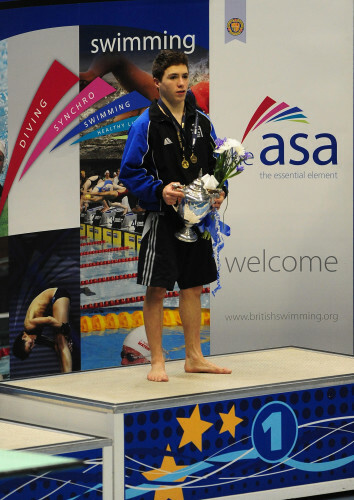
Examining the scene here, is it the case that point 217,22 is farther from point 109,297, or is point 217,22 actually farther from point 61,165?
point 109,297

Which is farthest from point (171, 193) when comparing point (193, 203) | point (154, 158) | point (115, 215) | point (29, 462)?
point (115, 215)

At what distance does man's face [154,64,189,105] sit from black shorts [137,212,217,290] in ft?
1.79

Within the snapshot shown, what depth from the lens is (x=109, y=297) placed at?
21.2 feet

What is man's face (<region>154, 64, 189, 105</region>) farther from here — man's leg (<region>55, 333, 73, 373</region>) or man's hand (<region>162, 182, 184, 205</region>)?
man's leg (<region>55, 333, 73, 373</region>)

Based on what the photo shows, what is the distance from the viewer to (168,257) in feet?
15.8

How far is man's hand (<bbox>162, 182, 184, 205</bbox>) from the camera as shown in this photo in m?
4.66

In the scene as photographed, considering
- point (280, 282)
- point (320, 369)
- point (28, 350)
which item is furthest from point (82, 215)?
point (320, 369)

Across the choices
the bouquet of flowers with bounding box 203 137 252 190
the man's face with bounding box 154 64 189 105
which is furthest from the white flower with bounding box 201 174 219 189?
the man's face with bounding box 154 64 189 105

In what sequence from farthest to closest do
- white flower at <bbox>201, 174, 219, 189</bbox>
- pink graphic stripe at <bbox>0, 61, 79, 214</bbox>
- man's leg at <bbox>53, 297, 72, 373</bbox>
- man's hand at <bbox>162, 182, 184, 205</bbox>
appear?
man's leg at <bbox>53, 297, 72, 373</bbox>, pink graphic stripe at <bbox>0, 61, 79, 214</bbox>, white flower at <bbox>201, 174, 219, 189</bbox>, man's hand at <bbox>162, 182, 184, 205</bbox>

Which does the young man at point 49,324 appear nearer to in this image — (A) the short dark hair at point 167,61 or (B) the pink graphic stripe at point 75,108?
(B) the pink graphic stripe at point 75,108

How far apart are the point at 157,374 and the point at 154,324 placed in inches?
9.1

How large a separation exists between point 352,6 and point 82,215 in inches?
81.4

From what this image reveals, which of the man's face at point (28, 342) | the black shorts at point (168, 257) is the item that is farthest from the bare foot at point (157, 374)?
the man's face at point (28, 342)

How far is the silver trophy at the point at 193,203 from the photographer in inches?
186
